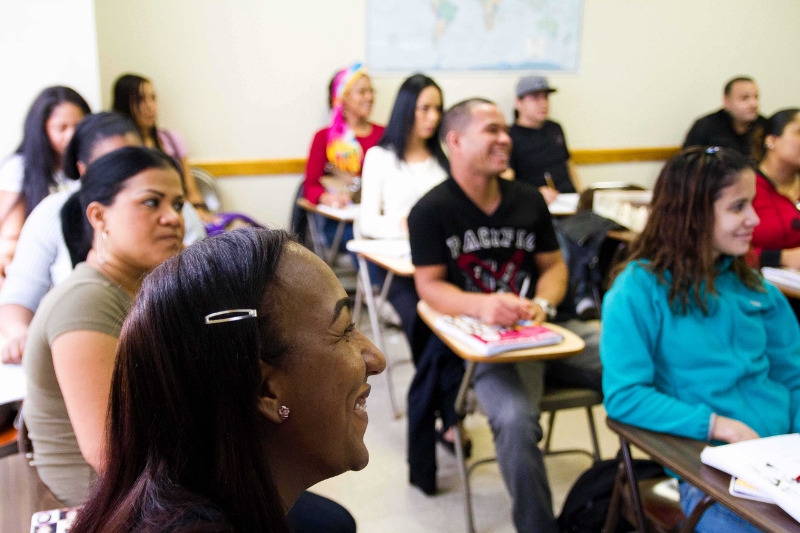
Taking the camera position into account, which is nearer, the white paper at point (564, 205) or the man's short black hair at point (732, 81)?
the white paper at point (564, 205)

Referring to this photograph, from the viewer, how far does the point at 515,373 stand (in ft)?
6.70

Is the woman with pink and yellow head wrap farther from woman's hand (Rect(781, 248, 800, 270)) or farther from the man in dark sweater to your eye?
the man in dark sweater

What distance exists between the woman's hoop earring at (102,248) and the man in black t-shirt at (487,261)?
103 centimetres

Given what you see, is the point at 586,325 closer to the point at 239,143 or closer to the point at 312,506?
the point at 312,506

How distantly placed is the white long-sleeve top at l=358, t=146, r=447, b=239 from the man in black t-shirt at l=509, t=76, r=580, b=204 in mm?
1522

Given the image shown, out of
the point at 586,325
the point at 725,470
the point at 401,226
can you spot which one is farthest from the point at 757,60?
the point at 725,470

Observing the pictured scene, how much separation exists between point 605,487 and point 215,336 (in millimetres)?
1338

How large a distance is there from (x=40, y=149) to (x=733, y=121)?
4862mm

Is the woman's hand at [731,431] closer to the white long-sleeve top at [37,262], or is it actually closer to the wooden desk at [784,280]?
the wooden desk at [784,280]

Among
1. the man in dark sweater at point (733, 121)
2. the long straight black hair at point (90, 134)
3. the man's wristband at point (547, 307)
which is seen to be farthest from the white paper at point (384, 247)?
the man in dark sweater at point (733, 121)

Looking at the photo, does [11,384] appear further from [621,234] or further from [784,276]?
[621,234]

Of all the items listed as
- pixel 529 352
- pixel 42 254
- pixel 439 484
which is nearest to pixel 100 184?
pixel 42 254

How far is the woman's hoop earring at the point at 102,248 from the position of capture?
147 cm

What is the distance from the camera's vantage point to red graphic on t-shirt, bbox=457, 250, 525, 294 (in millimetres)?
2283
